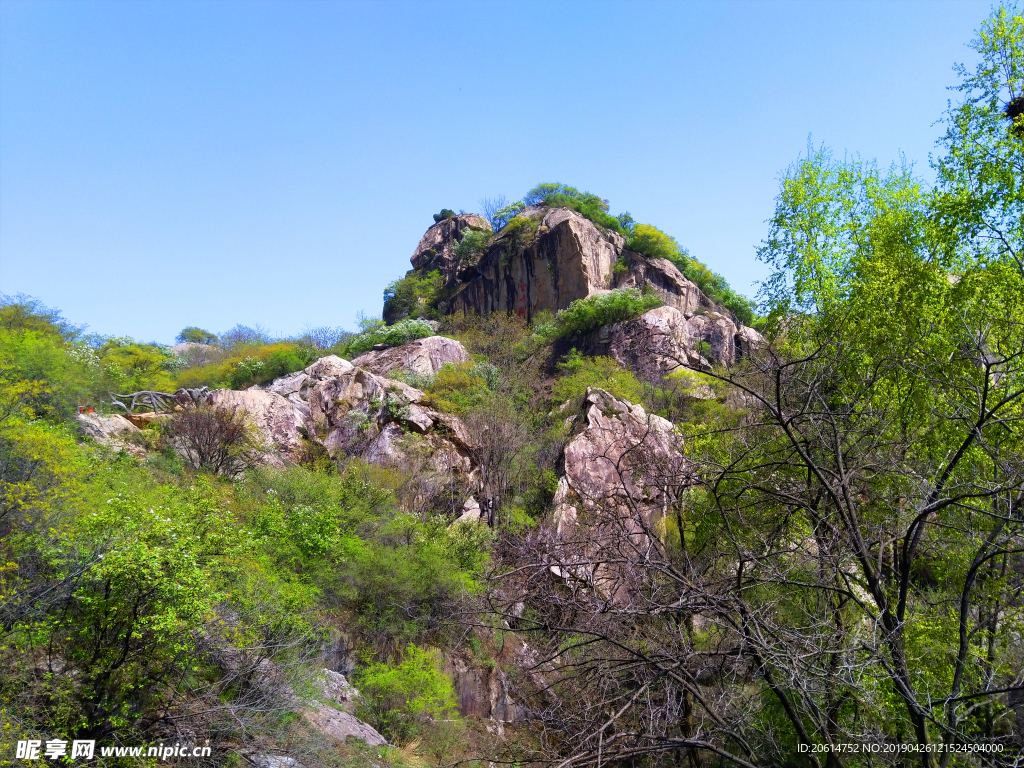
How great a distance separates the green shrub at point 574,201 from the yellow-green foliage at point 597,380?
15637 millimetres

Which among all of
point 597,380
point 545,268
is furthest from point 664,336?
point 545,268

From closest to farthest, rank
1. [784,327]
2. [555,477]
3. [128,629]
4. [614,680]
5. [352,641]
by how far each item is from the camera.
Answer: [614,680], [128,629], [784,327], [352,641], [555,477]

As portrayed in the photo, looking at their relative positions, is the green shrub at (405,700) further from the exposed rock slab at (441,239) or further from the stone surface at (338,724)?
the exposed rock slab at (441,239)

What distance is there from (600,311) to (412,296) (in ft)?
64.7

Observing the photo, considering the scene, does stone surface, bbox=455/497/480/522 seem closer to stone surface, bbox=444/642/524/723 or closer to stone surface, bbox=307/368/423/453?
stone surface, bbox=307/368/423/453

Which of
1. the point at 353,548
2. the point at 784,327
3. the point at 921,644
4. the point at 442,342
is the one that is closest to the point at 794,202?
the point at 784,327

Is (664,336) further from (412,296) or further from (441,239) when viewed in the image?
(441,239)

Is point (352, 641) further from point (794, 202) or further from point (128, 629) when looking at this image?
point (794, 202)

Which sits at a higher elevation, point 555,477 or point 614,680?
point 555,477

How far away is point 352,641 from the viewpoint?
47.4ft

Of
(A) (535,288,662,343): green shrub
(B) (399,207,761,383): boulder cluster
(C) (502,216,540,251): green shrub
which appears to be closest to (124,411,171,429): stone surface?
(A) (535,288,662,343): green shrub

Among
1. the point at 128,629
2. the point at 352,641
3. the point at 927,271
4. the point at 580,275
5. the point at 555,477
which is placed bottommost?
the point at 352,641

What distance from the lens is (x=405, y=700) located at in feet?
40.5

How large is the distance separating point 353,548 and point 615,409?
1022 centimetres
